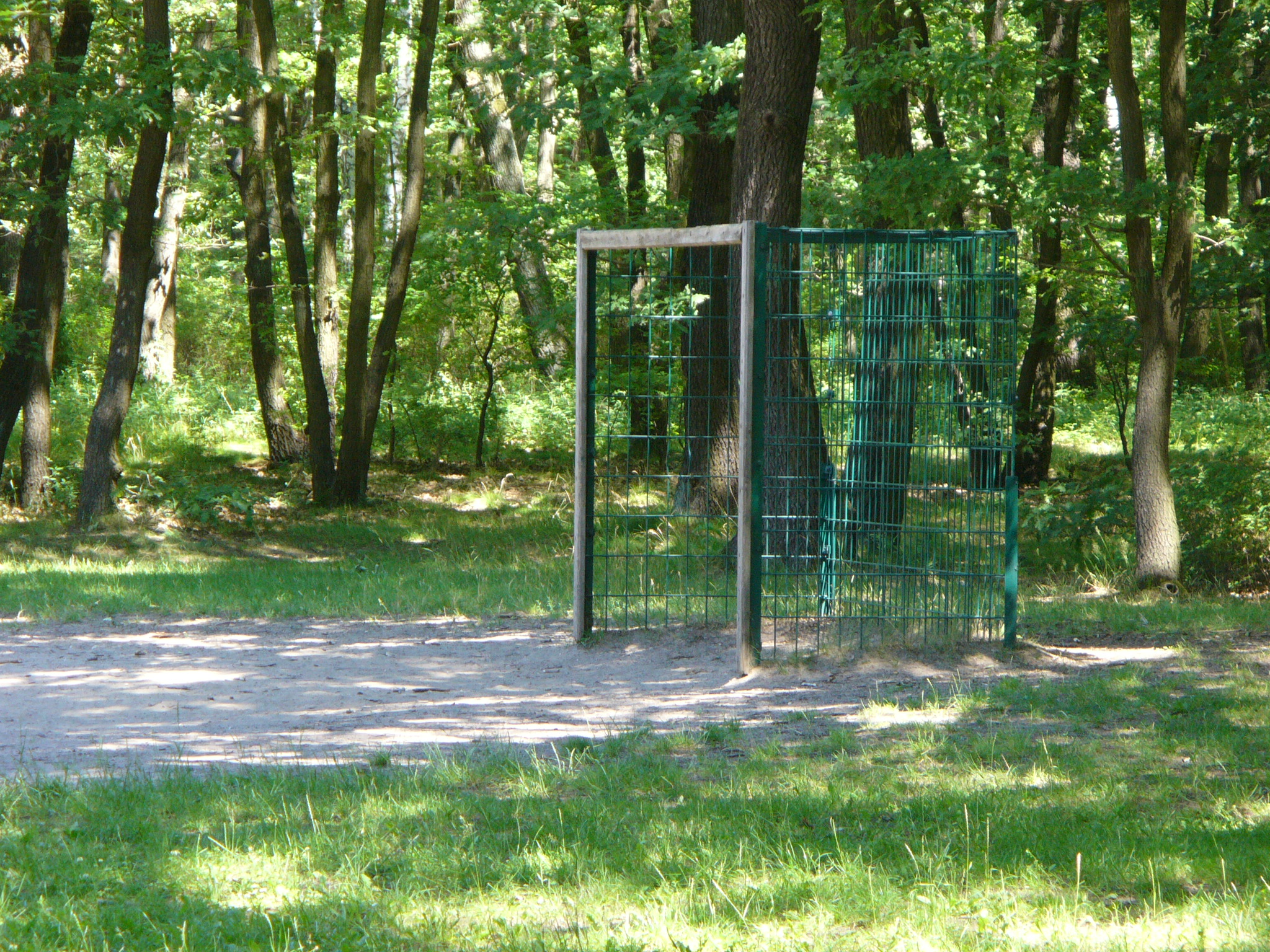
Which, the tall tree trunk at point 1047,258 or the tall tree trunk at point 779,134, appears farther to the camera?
the tall tree trunk at point 1047,258

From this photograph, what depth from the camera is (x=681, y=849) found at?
14.0 ft

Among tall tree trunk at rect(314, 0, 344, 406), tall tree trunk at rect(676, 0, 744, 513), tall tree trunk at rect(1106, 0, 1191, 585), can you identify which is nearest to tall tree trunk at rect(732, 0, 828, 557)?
tall tree trunk at rect(1106, 0, 1191, 585)

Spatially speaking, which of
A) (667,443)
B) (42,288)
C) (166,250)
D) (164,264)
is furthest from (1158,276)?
(164,264)

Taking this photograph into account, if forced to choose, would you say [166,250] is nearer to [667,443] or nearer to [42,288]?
[42,288]

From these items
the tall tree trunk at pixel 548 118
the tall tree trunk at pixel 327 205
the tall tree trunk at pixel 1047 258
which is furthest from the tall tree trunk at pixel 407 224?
the tall tree trunk at pixel 1047 258

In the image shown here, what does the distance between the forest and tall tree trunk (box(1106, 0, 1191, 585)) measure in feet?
0.10

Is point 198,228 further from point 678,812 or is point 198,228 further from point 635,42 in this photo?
point 678,812

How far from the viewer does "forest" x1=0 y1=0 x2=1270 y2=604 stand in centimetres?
1112

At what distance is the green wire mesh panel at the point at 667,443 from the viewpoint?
8.70 meters

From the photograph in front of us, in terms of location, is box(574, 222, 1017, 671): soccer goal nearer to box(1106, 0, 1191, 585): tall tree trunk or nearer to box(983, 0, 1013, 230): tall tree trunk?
box(1106, 0, 1191, 585): tall tree trunk

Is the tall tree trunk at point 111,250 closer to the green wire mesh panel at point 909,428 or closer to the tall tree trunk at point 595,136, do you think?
the tall tree trunk at point 595,136

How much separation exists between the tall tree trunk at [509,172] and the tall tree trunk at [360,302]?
5.28 ft

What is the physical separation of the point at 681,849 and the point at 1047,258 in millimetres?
13506

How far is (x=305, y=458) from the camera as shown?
68.0 feet
